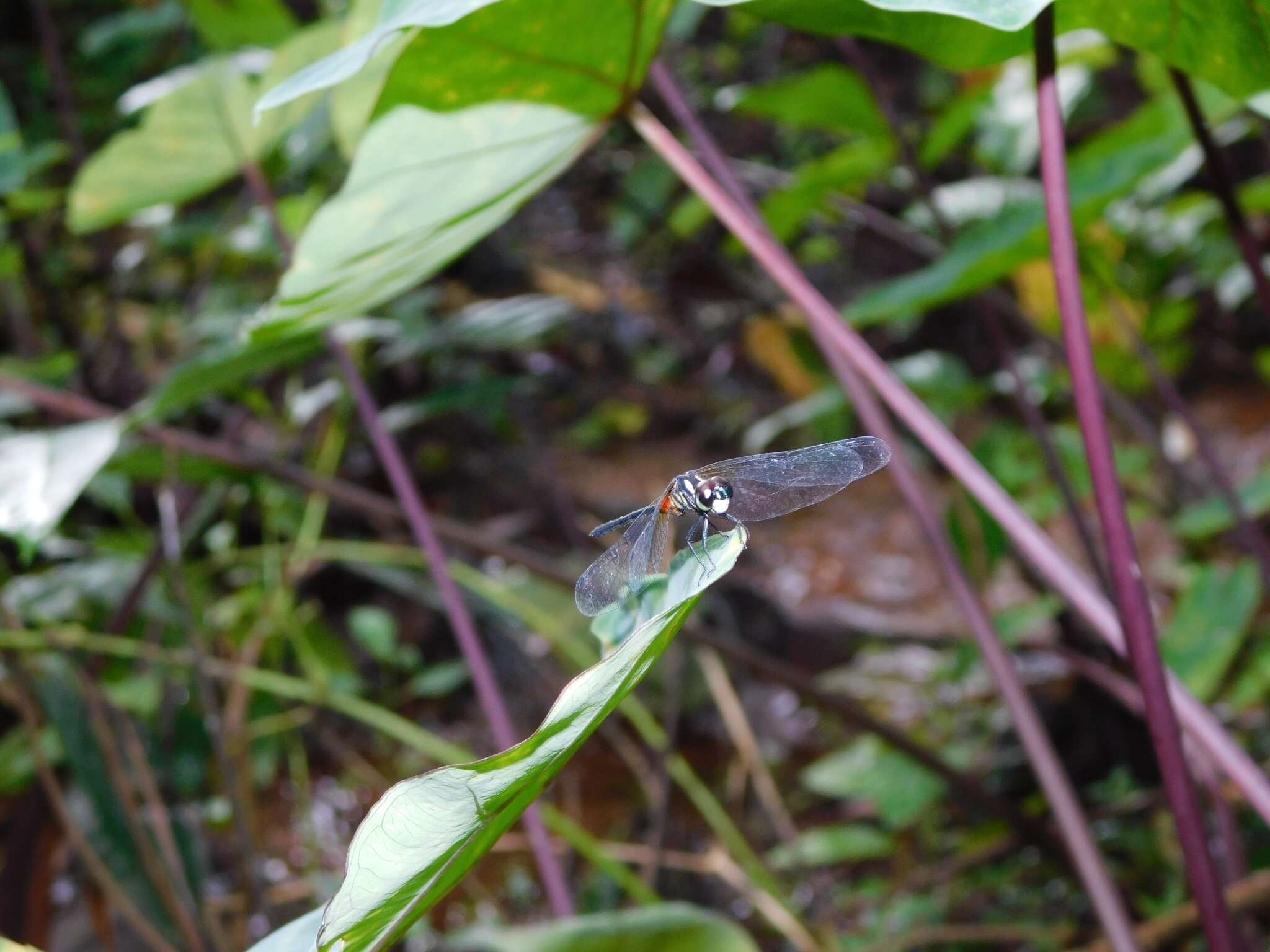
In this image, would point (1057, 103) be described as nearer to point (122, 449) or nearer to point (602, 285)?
point (122, 449)

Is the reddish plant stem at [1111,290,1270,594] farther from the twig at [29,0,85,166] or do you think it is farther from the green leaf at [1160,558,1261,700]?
the twig at [29,0,85,166]

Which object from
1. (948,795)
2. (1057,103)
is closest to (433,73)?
(1057,103)

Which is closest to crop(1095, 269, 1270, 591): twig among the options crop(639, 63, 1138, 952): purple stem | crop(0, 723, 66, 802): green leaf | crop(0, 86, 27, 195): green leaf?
crop(639, 63, 1138, 952): purple stem

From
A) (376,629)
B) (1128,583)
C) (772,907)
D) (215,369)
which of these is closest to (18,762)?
(376,629)

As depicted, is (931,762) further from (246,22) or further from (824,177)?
(246,22)

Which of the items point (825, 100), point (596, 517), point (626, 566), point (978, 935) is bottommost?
point (596, 517)

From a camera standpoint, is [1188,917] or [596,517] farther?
[596,517]
